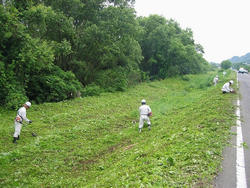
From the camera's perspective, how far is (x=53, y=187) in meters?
5.95

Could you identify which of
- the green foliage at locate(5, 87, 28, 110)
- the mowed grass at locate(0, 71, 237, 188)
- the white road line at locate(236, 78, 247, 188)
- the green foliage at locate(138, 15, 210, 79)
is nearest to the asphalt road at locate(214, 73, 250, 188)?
the white road line at locate(236, 78, 247, 188)

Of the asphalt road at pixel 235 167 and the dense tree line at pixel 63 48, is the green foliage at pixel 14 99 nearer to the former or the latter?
the dense tree line at pixel 63 48

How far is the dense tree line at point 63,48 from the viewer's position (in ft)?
41.1

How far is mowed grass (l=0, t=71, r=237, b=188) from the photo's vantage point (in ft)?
16.0

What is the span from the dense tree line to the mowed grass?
2.70m

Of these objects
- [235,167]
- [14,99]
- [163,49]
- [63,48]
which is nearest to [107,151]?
[235,167]

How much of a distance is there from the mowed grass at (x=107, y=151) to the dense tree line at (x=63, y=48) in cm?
270

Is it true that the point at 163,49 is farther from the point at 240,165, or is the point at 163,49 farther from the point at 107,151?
the point at 240,165

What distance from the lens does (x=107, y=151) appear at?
8.43m

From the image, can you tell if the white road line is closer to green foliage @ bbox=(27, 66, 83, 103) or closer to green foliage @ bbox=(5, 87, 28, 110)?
green foliage @ bbox=(5, 87, 28, 110)

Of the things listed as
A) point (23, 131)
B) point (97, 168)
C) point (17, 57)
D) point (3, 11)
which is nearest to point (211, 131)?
point (97, 168)

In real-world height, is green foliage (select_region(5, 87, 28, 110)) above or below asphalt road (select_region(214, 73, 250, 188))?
A: above

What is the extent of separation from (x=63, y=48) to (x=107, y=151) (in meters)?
10.2

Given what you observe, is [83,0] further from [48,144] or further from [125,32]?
[48,144]
